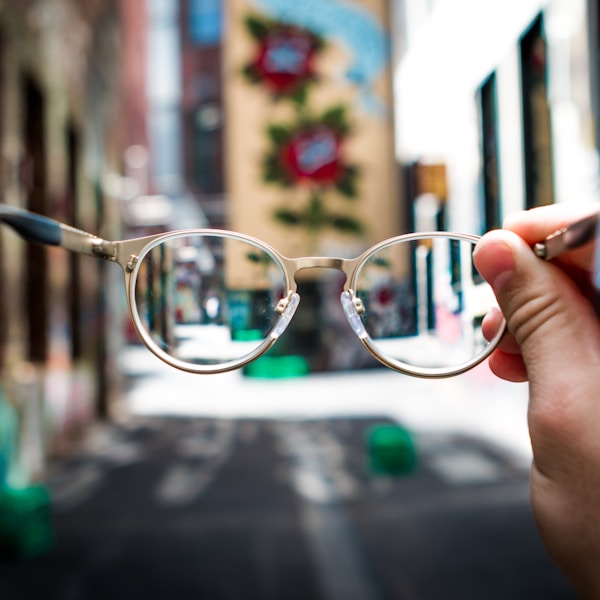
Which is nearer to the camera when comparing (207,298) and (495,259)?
(495,259)

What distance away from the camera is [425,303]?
4.01 ft

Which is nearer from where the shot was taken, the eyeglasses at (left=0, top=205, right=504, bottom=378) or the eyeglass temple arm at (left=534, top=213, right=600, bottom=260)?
the eyeglass temple arm at (left=534, top=213, right=600, bottom=260)

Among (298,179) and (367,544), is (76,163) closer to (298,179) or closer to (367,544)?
(298,179)

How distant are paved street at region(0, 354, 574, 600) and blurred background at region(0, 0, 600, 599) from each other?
19mm

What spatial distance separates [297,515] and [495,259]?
347cm

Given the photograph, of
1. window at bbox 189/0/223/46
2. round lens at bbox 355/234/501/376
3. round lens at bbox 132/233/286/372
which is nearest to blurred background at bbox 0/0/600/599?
round lens at bbox 355/234/501/376

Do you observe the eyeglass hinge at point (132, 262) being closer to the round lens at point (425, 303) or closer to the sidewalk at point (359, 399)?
the round lens at point (425, 303)

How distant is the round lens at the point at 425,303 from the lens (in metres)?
0.97

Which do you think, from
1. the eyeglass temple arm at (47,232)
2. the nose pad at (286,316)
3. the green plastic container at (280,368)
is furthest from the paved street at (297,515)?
the green plastic container at (280,368)

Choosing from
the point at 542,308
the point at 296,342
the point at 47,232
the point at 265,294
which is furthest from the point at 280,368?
the point at 542,308

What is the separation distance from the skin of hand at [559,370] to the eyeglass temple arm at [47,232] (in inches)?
19.9

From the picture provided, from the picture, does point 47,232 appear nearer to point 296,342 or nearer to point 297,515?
point 297,515

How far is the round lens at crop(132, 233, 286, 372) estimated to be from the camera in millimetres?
997

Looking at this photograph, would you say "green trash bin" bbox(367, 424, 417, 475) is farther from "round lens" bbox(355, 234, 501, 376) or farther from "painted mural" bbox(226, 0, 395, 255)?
"painted mural" bbox(226, 0, 395, 255)
